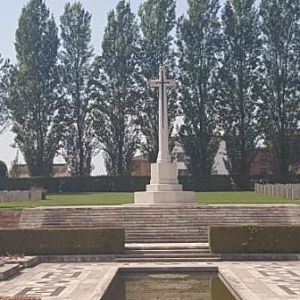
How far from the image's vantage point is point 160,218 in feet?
82.8

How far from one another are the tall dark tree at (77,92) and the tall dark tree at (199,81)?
868cm

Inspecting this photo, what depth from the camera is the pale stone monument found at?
2996cm

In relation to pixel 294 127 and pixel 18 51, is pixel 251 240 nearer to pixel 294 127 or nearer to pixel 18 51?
pixel 294 127

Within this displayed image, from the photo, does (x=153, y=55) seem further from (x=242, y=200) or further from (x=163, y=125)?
(x=163, y=125)

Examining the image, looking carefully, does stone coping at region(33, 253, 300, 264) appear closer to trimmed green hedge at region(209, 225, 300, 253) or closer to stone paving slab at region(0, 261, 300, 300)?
trimmed green hedge at region(209, 225, 300, 253)

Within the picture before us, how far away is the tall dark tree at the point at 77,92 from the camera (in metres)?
57.3

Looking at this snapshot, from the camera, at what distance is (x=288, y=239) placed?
69.9 ft

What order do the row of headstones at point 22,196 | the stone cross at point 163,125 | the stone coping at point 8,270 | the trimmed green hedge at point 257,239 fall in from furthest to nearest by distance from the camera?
the row of headstones at point 22,196 < the stone cross at point 163,125 < the trimmed green hedge at point 257,239 < the stone coping at point 8,270

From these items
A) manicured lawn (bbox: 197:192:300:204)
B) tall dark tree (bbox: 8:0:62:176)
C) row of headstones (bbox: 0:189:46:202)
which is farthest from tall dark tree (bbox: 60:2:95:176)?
manicured lawn (bbox: 197:192:300:204)

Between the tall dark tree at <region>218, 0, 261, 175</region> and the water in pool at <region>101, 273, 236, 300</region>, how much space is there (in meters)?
37.2

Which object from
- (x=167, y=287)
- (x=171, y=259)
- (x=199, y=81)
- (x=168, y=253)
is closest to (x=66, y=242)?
(x=168, y=253)

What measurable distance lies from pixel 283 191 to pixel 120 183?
17841 mm

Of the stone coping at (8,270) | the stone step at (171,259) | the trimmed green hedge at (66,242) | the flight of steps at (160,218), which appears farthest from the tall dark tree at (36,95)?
the stone coping at (8,270)

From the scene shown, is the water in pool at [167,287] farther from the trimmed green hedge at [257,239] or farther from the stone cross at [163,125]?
the stone cross at [163,125]
